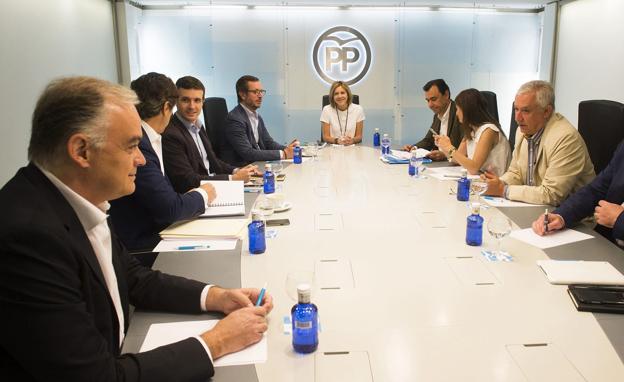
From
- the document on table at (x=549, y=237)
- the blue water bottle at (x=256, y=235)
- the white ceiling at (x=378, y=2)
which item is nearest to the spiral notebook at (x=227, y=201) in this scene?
the blue water bottle at (x=256, y=235)

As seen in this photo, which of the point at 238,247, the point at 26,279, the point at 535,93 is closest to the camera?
the point at 26,279

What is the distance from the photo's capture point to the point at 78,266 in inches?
41.4

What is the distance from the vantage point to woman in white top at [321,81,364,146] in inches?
203

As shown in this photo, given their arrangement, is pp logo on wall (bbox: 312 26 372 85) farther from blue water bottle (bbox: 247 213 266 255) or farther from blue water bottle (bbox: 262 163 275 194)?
blue water bottle (bbox: 247 213 266 255)

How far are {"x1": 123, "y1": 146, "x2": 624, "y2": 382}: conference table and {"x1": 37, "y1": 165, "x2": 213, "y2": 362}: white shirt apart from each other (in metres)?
0.12

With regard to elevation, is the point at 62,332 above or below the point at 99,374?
above

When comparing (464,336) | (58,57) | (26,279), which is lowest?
(464,336)

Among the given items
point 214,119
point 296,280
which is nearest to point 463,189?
point 296,280

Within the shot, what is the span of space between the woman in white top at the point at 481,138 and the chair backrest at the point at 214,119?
2183mm

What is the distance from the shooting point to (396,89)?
686cm

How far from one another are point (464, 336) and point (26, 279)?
1036 millimetres

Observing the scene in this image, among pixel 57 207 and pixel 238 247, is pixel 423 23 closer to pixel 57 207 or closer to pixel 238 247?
pixel 238 247

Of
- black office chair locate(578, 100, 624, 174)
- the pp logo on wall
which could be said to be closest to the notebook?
black office chair locate(578, 100, 624, 174)

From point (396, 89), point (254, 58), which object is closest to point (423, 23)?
point (396, 89)
